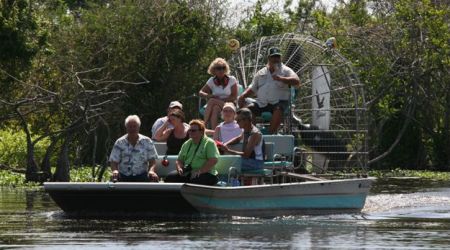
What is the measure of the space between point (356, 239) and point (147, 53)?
20627 mm

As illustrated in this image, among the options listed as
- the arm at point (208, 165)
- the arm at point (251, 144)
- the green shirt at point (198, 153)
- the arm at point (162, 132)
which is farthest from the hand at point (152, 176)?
the arm at point (162, 132)

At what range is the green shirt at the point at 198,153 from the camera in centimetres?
1898

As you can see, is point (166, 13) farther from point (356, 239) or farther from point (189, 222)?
point (356, 239)

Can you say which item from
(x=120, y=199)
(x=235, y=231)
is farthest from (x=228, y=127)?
(x=235, y=231)

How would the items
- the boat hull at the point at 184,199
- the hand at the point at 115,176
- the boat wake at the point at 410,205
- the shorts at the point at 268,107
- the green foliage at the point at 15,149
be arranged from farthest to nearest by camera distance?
the green foliage at the point at 15,149 < the shorts at the point at 268,107 < the boat wake at the point at 410,205 < the hand at the point at 115,176 < the boat hull at the point at 184,199

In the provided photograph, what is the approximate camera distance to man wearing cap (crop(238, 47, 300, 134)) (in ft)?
70.0

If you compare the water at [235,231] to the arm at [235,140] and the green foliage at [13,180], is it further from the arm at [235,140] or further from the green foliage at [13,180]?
the green foliage at [13,180]

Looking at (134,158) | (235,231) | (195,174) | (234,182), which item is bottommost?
(235,231)

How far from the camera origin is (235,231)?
17500 millimetres

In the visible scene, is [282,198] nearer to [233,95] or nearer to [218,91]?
[233,95]

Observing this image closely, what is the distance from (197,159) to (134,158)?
0.87 metres

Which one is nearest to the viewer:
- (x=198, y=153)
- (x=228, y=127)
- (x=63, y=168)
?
(x=198, y=153)

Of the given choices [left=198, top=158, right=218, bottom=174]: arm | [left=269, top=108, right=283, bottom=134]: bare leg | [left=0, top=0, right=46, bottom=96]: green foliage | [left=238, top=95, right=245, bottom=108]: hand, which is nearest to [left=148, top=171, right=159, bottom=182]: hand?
[left=198, top=158, right=218, bottom=174]: arm

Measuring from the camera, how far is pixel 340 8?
154 feet
